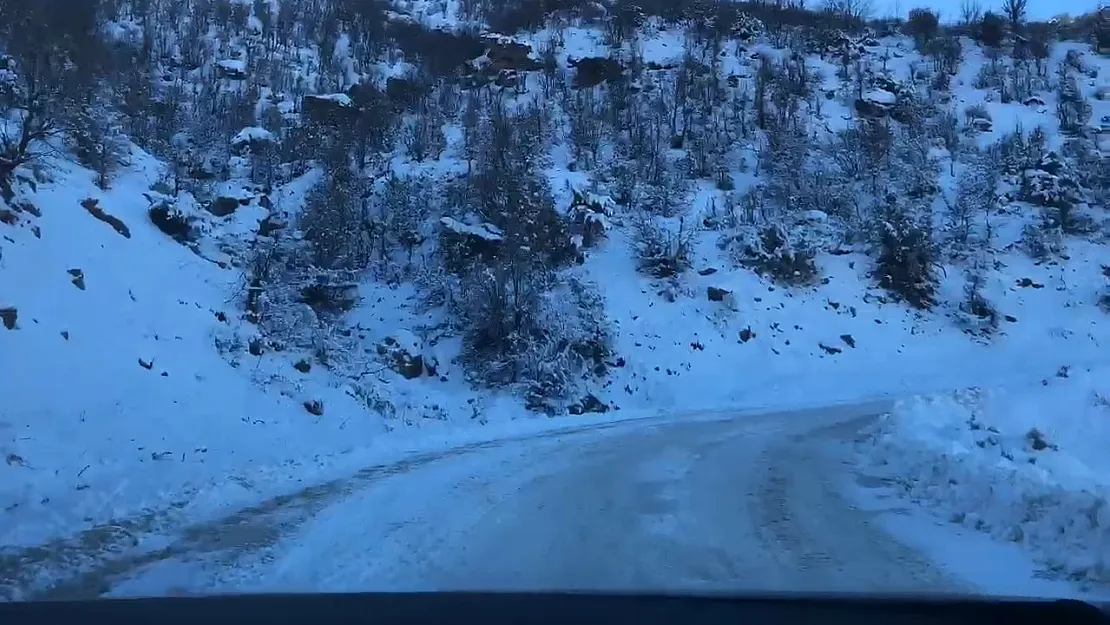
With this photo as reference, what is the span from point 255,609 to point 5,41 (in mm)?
22435

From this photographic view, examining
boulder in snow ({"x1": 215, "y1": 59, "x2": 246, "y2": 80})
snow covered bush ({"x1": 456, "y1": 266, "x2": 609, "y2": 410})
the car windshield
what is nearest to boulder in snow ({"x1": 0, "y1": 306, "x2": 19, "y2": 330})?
the car windshield

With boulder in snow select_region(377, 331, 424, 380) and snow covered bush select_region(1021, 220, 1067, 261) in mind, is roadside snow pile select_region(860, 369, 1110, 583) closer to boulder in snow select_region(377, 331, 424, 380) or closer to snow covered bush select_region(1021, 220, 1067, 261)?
boulder in snow select_region(377, 331, 424, 380)

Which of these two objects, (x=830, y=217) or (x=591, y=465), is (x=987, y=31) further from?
(x=591, y=465)

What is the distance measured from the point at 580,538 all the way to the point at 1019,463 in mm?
5186

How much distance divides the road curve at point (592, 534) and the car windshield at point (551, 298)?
0.06 m

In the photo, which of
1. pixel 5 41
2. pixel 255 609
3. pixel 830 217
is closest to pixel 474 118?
pixel 830 217

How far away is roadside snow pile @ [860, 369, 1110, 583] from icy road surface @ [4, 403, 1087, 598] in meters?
0.41

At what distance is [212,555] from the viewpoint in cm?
773

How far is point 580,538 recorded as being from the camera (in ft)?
27.2

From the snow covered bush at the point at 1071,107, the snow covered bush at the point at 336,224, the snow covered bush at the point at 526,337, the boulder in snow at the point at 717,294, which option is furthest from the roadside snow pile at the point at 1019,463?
the snow covered bush at the point at 1071,107

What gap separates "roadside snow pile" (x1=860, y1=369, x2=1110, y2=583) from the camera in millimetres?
7609

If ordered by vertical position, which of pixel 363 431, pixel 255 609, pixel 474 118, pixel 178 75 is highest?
pixel 178 75

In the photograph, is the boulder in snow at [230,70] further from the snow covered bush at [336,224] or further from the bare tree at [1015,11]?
the bare tree at [1015,11]

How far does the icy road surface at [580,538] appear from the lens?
6883 mm
